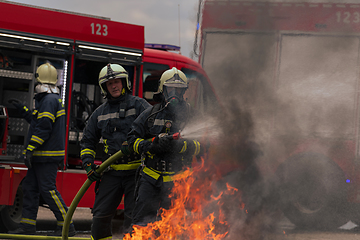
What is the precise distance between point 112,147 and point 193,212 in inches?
41.3

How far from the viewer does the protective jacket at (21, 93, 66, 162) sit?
194 inches

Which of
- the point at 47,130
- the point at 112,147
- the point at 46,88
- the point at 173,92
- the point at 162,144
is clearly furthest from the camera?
the point at 46,88

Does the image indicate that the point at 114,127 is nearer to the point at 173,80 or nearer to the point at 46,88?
the point at 173,80

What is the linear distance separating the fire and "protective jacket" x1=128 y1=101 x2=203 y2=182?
0.12 metres

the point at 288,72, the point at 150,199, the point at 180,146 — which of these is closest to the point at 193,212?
the point at 150,199

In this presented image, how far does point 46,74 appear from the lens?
524 centimetres

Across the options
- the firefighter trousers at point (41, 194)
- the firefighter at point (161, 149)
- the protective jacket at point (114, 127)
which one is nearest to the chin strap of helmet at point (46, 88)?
the firefighter trousers at point (41, 194)

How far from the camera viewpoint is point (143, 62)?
634 centimetres

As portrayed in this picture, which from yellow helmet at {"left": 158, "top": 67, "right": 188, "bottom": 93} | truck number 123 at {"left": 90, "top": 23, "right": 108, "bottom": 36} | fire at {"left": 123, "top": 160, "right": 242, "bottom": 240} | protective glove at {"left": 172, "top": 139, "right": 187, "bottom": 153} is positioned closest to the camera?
fire at {"left": 123, "top": 160, "right": 242, "bottom": 240}

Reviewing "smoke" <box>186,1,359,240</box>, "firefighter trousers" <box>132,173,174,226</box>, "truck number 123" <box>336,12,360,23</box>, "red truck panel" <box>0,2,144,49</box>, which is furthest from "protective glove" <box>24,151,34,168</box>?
"truck number 123" <box>336,12,360,23</box>

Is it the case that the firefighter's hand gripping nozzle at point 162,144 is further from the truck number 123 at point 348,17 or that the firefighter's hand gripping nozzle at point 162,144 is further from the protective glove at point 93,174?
the truck number 123 at point 348,17

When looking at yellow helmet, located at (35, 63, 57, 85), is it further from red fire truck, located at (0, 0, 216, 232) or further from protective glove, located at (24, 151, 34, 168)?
protective glove, located at (24, 151, 34, 168)

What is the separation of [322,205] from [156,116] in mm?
→ 3819

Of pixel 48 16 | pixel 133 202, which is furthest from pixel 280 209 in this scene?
pixel 48 16
